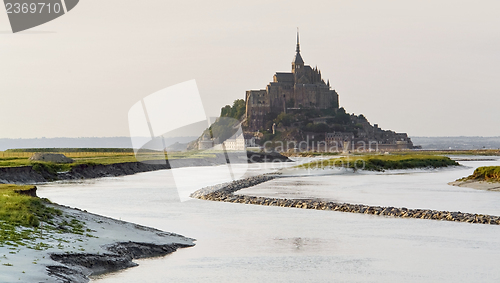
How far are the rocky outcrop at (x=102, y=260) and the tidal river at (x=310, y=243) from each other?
392 mm

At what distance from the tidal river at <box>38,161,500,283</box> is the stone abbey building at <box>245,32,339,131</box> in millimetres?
129565

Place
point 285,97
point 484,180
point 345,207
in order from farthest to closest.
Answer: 1. point 285,97
2. point 484,180
3. point 345,207

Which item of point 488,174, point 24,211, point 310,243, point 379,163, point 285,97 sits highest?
point 285,97

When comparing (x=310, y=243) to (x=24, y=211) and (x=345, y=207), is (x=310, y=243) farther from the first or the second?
(x=345, y=207)

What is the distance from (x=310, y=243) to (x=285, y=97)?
144 m

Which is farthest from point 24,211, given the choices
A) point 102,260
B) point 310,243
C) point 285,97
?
point 285,97

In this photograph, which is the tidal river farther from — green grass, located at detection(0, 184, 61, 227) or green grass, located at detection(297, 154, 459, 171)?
green grass, located at detection(297, 154, 459, 171)

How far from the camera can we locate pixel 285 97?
161 metres

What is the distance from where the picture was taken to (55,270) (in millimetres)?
11609

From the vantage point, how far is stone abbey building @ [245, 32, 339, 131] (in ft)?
524

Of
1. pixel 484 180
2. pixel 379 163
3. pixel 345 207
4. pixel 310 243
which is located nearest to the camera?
pixel 310 243

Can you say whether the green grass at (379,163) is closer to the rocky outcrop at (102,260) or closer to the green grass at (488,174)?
the green grass at (488,174)

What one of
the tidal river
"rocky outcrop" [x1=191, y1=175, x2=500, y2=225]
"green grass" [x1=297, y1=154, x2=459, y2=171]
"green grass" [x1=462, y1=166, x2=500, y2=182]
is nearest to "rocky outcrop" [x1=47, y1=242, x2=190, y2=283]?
the tidal river

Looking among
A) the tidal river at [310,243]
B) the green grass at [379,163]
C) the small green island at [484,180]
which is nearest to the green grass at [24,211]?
the tidal river at [310,243]
